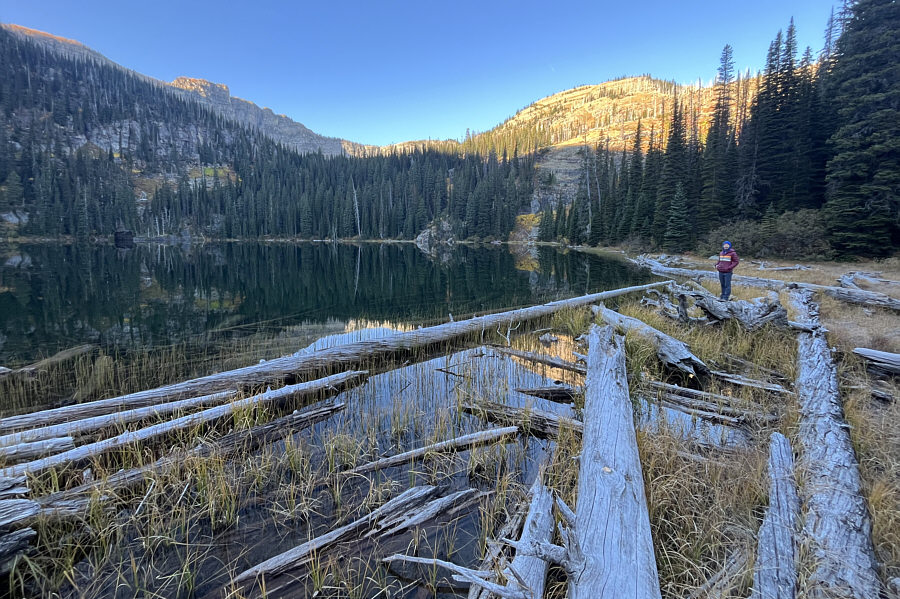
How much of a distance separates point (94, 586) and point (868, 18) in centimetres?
4303

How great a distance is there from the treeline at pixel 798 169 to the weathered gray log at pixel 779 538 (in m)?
30.0

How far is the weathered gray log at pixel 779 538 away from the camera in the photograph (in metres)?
2.09

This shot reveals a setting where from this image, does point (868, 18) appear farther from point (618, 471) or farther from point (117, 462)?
point (117, 462)

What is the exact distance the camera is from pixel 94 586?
273cm

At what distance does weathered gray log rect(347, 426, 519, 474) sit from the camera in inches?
165

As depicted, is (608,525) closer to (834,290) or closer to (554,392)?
(554,392)

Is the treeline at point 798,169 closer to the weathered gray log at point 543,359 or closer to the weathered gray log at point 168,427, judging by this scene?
the weathered gray log at point 543,359

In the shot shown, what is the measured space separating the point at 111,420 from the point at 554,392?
244 inches

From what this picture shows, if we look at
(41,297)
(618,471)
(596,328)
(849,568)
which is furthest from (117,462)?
(41,297)

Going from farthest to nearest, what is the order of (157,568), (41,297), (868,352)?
(41,297), (868,352), (157,568)

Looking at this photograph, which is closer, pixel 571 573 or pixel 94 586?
pixel 571 573

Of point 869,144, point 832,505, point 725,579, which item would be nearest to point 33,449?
point 725,579

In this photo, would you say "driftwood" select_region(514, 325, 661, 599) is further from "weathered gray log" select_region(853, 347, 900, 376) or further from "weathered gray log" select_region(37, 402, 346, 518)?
"weathered gray log" select_region(853, 347, 900, 376)

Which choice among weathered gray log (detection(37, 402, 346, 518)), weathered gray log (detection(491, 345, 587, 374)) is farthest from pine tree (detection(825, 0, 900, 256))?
weathered gray log (detection(37, 402, 346, 518))
